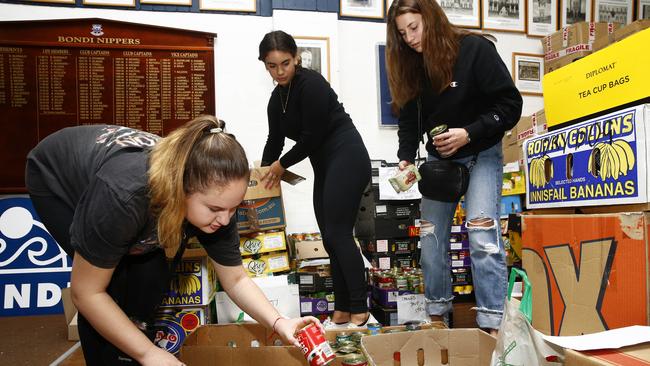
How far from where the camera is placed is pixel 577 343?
2.76 feet

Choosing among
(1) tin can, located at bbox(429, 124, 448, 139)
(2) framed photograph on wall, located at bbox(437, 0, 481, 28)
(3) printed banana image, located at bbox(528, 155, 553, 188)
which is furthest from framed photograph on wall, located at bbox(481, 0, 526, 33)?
(3) printed banana image, located at bbox(528, 155, 553, 188)

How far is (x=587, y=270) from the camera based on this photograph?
1173 mm

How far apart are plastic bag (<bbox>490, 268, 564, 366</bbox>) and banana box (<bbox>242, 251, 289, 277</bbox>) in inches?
67.7

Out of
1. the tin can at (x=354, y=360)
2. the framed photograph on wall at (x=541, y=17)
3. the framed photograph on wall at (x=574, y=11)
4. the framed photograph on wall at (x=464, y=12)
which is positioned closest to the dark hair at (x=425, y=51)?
the tin can at (x=354, y=360)

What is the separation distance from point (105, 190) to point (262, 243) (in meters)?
1.62

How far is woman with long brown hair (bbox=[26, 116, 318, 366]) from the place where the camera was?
3.12 feet

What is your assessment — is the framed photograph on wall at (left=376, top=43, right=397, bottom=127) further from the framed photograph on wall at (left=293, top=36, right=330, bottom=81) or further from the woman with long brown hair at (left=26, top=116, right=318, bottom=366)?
the woman with long brown hair at (left=26, top=116, right=318, bottom=366)

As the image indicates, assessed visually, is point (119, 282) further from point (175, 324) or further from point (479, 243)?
point (479, 243)

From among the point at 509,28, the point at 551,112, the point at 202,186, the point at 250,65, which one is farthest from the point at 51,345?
the point at 509,28

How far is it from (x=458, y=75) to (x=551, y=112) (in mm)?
336

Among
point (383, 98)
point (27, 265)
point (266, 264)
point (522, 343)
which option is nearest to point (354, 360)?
point (522, 343)

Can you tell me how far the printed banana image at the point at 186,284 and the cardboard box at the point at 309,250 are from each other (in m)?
0.92

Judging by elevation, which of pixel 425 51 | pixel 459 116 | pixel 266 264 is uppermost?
pixel 425 51

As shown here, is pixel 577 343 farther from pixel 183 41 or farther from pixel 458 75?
pixel 183 41
